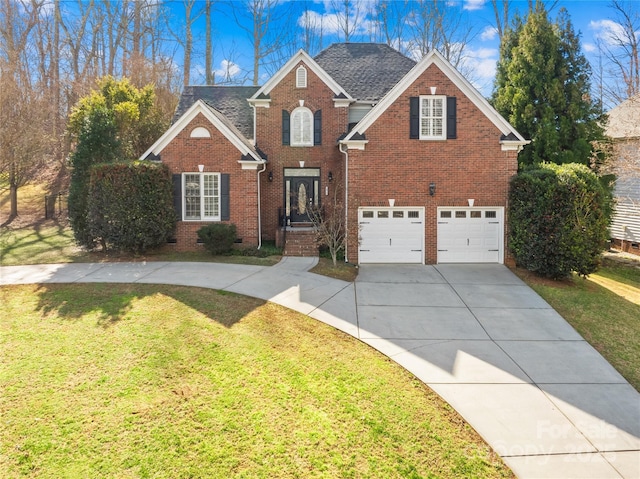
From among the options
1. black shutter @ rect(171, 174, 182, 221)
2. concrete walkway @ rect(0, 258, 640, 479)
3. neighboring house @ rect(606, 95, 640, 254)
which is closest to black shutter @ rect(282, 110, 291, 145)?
black shutter @ rect(171, 174, 182, 221)

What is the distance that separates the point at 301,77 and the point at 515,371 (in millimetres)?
13632

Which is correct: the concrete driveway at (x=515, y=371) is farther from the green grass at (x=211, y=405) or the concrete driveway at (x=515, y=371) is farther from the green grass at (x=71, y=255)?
the green grass at (x=71, y=255)

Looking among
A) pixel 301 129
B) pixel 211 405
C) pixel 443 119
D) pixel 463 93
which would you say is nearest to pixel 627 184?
pixel 463 93

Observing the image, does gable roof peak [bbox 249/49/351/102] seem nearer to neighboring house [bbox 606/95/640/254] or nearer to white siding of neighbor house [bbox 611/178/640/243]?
neighboring house [bbox 606/95/640/254]

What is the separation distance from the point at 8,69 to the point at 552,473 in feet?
89.1

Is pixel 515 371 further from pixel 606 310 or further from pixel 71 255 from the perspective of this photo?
pixel 71 255

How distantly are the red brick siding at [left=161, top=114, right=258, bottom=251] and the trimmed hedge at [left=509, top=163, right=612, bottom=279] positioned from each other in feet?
30.7

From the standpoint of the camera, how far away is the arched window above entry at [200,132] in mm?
14200

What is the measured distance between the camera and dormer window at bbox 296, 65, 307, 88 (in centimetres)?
1598

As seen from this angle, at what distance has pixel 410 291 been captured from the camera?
34.3 feet

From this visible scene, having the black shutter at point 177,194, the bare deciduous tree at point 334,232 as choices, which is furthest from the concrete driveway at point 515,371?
the black shutter at point 177,194

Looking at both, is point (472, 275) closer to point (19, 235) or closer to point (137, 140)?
point (137, 140)

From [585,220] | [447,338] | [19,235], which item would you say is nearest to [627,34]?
[585,220]

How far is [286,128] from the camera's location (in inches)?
646
